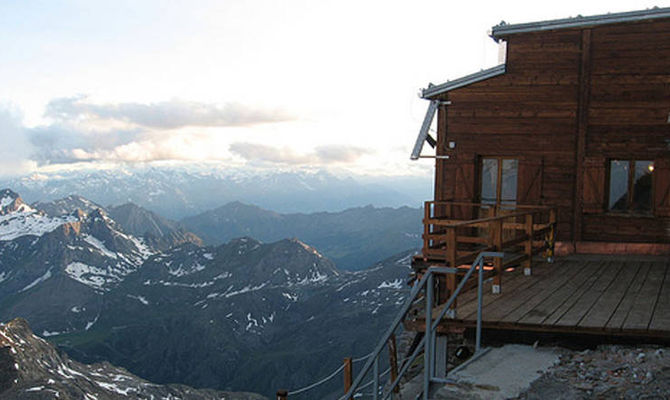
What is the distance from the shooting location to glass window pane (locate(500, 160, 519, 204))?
18.9 metres

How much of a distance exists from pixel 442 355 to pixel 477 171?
10265 mm

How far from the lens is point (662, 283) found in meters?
12.8

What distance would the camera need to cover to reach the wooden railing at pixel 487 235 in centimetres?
1113

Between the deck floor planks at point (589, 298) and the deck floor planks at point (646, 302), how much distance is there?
685mm

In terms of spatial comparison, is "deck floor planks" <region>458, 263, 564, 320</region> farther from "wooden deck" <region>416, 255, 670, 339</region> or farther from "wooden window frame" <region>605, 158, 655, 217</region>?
"wooden window frame" <region>605, 158, 655, 217</region>

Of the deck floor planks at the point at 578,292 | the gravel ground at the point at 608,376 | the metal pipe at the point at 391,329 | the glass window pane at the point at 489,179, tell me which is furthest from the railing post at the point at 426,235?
the metal pipe at the point at 391,329

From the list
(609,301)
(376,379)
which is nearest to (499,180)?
(609,301)

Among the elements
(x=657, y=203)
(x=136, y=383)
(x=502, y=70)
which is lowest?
(x=136, y=383)

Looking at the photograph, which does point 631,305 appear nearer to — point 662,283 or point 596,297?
point 596,297

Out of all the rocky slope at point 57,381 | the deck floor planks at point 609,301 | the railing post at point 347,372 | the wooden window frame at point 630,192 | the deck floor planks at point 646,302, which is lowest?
the rocky slope at point 57,381

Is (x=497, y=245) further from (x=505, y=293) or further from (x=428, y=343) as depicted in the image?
(x=428, y=343)

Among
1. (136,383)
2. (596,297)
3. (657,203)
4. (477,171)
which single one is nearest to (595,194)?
(657,203)

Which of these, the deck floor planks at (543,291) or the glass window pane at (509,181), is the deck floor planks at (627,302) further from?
the glass window pane at (509,181)

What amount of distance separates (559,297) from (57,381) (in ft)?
599
